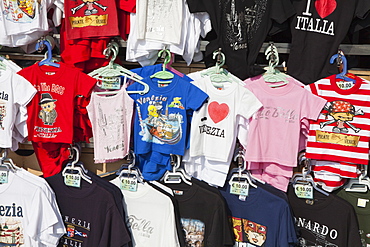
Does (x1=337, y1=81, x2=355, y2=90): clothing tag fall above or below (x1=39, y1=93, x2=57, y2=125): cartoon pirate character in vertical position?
above

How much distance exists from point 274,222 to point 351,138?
63 cm

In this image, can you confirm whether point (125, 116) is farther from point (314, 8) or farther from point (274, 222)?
point (314, 8)

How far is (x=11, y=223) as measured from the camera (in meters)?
2.48

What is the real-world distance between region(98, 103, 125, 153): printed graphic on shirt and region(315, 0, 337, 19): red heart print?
4.15 ft

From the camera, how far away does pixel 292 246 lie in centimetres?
234

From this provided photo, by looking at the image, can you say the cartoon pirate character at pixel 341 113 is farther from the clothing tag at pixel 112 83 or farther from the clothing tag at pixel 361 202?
the clothing tag at pixel 112 83

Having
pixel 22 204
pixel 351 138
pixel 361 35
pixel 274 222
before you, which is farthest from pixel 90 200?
pixel 361 35

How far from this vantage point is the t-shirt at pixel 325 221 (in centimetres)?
231

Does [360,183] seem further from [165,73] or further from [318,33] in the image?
[165,73]

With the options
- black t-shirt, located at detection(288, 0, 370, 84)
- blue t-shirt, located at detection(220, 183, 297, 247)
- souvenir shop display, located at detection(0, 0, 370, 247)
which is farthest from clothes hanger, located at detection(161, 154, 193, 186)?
black t-shirt, located at detection(288, 0, 370, 84)

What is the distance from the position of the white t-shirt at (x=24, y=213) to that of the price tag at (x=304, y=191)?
1.39 m

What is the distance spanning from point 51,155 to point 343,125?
5.70 feet

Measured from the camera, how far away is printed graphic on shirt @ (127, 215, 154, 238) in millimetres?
2441

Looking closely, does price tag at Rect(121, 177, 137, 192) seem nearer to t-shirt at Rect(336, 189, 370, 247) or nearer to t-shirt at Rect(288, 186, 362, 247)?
t-shirt at Rect(288, 186, 362, 247)
